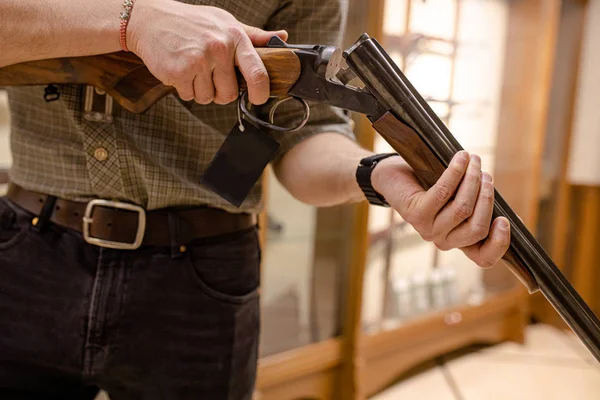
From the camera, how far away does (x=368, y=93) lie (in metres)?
0.61

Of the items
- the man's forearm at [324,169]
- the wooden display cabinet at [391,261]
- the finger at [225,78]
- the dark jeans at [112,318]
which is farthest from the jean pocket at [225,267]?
the wooden display cabinet at [391,261]

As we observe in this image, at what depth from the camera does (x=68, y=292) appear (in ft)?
2.11

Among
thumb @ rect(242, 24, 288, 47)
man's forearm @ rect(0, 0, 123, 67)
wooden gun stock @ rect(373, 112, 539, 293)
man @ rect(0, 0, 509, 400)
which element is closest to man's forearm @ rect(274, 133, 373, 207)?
man @ rect(0, 0, 509, 400)

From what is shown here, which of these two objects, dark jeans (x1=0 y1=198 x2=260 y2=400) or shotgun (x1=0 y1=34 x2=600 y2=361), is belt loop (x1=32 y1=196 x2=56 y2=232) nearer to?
dark jeans (x1=0 y1=198 x2=260 y2=400)

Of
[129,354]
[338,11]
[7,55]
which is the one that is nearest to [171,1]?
[7,55]

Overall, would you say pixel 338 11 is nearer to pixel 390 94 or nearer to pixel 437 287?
pixel 390 94

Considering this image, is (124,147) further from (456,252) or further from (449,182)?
(456,252)

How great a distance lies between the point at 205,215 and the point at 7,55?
0.30 m

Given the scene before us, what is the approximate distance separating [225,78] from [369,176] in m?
0.23

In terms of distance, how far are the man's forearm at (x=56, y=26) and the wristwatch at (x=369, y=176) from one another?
0.33 m

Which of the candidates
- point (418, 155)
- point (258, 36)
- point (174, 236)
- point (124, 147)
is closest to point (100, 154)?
point (124, 147)

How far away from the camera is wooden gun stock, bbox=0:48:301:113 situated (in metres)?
0.61

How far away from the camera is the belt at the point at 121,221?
649mm

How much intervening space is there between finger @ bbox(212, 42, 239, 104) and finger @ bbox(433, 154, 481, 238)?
267 mm
